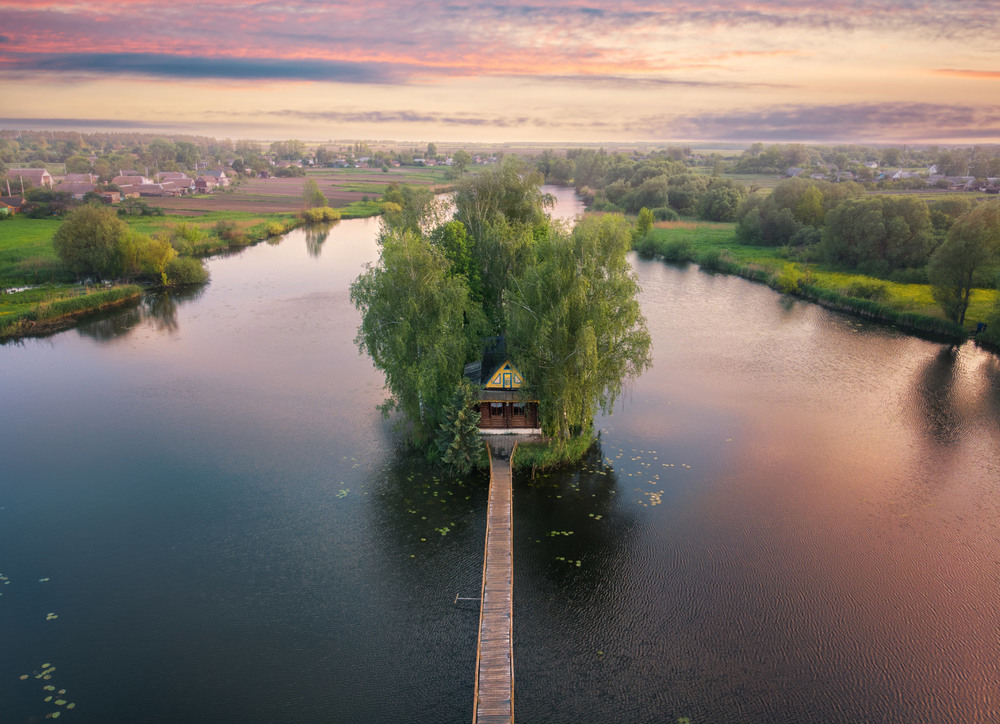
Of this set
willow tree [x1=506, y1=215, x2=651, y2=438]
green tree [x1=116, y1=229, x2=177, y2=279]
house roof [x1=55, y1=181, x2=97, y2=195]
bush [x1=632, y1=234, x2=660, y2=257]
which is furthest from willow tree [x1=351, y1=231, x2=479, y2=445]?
house roof [x1=55, y1=181, x2=97, y2=195]

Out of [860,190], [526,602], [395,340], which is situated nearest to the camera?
[526,602]

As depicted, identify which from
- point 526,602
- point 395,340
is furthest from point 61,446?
point 526,602

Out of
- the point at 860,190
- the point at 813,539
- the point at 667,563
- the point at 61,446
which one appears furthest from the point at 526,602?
the point at 860,190

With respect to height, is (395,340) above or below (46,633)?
above

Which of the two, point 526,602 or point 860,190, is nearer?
point 526,602

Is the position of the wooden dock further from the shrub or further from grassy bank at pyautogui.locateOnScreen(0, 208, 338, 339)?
the shrub

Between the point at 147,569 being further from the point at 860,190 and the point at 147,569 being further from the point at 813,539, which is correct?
the point at 860,190

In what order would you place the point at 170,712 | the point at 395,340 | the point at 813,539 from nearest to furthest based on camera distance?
1. the point at 170,712
2. the point at 813,539
3. the point at 395,340
